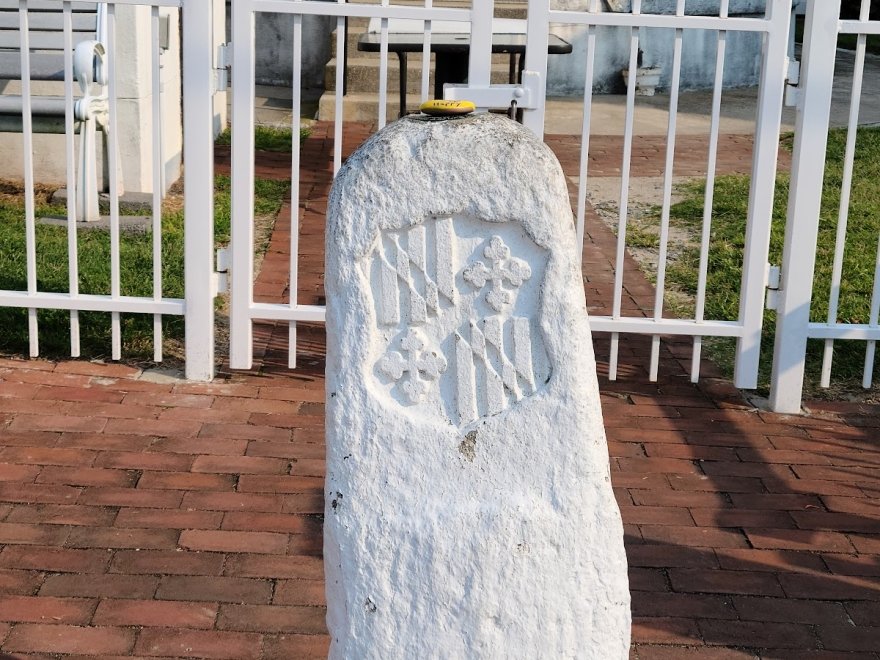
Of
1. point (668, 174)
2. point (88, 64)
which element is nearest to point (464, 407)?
point (668, 174)

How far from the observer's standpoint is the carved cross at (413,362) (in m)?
2.35

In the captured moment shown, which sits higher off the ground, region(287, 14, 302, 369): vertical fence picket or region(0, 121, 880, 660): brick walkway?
region(287, 14, 302, 369): vertical fence picket

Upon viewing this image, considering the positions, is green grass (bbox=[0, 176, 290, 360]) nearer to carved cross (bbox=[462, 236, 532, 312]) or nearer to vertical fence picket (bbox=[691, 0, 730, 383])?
vertical fence picket (bbox=[691, 0, 730, 383])

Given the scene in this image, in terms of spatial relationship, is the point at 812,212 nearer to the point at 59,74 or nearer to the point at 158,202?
the point at 158,202

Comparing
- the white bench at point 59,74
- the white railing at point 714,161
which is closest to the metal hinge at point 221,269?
the white railing at point 714,161

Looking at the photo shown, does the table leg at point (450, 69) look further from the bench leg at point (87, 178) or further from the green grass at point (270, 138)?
the bench leg at point (87, 178)

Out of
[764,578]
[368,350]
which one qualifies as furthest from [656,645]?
[368,350]

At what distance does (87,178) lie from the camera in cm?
703

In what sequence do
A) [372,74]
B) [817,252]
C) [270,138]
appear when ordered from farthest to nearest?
[372,74] → [270,138] → [817,252]

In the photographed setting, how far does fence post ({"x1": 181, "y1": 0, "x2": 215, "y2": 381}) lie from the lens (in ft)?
15.4

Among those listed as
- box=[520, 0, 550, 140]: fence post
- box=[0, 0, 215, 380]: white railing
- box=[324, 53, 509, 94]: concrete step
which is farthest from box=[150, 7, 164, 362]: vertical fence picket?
box=[324, 53, 509, 94]: concrete step

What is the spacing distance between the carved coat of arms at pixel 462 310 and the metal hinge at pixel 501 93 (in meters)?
1.55

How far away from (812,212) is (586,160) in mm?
895

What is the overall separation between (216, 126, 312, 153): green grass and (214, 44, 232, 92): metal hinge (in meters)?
4.56
